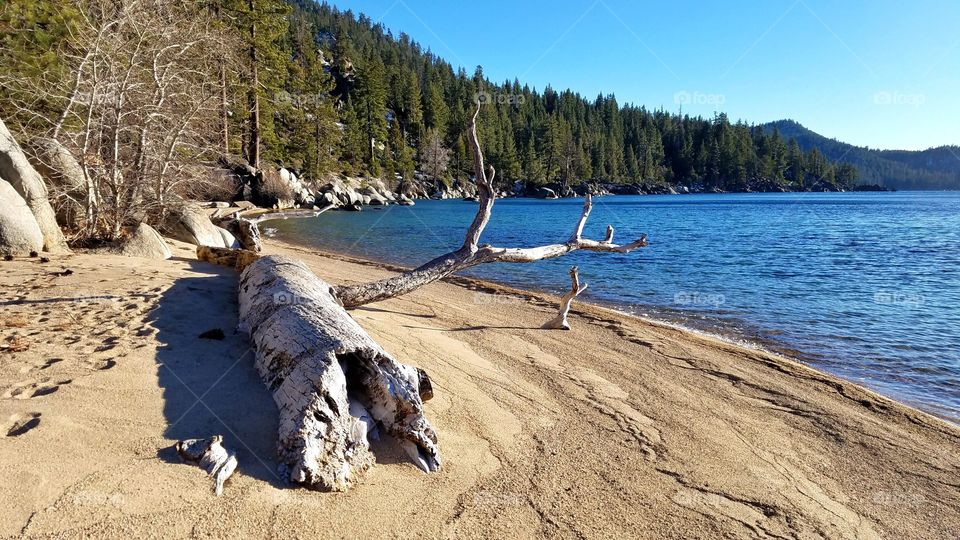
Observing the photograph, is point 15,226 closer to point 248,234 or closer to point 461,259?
point 248,234

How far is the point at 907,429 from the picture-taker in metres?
5.81

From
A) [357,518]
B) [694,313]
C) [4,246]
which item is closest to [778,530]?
[357,518]

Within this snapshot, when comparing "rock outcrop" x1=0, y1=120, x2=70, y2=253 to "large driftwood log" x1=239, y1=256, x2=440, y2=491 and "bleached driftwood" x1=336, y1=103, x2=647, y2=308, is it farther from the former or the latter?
"large driftwood log" x1=239, y1=256, x2=440, y2=491

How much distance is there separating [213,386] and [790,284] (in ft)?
51.8

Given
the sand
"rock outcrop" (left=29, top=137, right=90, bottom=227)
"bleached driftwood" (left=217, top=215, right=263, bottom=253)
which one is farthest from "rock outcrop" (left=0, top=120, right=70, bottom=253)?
"bleached driftwood" (left=217, top=215, right=263, bottom=253)

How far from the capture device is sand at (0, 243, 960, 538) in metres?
3.00

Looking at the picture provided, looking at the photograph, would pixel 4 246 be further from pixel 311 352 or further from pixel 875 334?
pixel 875 334

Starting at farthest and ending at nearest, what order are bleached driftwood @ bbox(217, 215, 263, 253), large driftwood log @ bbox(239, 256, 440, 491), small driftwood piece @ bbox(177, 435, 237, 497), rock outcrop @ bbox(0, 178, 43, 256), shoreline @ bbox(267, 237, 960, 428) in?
1. bleached driftwood @ bbox(217, 215, 263, 253)
2. rock outcrop @ bbox(0, 178, 43, 256)
3. shoreline @ bbox(267, 237, 960, 428)
4. large driftwood log @ bbox(239, 256, 440, 491)
5. small driftwood piece @ bbox(177, 435, 237, 497)

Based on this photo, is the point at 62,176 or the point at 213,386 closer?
the point at 213,386

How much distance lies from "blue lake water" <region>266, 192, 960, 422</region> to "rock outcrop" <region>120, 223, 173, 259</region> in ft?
28.5

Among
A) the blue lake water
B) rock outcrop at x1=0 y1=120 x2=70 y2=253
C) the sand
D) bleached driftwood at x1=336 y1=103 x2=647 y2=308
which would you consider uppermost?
rock outcrop at x1=0 y1=120 x2=70 y2=253

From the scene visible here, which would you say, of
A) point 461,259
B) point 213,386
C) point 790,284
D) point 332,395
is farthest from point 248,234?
point 790,284

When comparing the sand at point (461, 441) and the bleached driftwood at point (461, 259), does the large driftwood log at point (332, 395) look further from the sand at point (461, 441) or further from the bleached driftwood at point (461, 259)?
the bleached driftwood at point (461, 259)

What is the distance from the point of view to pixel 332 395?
142 inches
